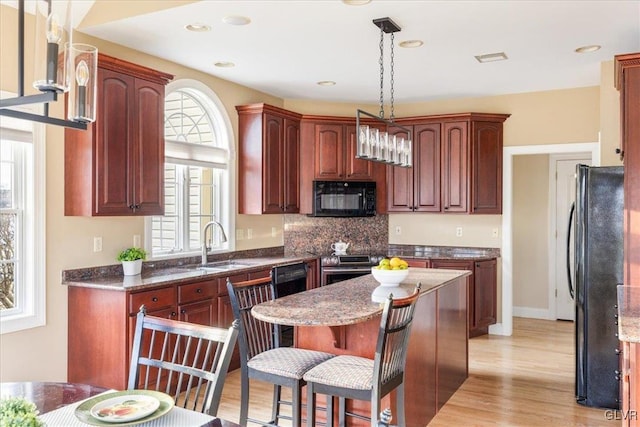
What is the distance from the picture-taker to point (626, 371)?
2508mm

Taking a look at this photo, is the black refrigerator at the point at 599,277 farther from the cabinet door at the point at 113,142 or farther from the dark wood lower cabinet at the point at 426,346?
the cabinet door at the point at 113,142

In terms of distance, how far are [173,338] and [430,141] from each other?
363cm

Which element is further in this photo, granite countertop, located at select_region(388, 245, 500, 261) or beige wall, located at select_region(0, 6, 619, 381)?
granite countertop, located at select_region(388, 245, 500, 261)

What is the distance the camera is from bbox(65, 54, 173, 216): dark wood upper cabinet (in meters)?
3.72

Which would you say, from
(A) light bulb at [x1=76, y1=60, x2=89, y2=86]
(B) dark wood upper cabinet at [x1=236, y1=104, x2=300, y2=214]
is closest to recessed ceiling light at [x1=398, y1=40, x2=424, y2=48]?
(B) dark wood upper cabinet at [x1=236, y1=104, x2=300, y2=214]

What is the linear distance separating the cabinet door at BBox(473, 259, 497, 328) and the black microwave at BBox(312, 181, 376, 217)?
137cm

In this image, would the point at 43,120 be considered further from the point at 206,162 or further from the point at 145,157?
the point at 206,162

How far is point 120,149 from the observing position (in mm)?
3883

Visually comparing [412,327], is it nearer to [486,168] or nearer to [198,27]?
[198,27]

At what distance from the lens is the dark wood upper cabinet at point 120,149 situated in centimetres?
372

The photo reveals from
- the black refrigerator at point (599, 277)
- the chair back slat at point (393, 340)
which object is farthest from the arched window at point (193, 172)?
the black refrigerator at point (599, 277)

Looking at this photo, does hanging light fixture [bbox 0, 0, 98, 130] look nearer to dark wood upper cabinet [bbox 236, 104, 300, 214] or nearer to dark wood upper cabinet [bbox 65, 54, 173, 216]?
dark wood upper cabinet [bbox 65, 54, 173, 216]

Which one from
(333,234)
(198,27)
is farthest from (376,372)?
(333,234)

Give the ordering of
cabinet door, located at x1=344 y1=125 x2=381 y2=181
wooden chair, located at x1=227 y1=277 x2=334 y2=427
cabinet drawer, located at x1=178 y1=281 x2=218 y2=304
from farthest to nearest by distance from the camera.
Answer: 1. cabinet door, located at x1=344 y1=125 x2=381 y2=181
2. cabinet drawer, located at x1=178 y1=281 x2=218 y2=304
3. wooden chair, located at x1=227 y1=277 x2=334 y2=427
